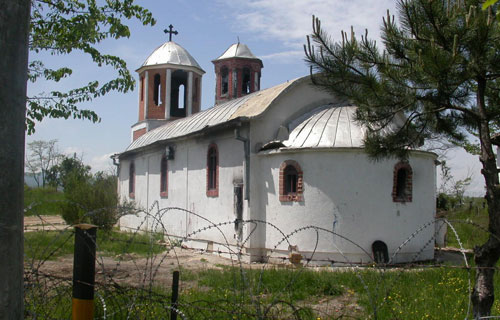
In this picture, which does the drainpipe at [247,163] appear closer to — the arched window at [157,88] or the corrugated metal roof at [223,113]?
the corrugated metal roof at [223,113]

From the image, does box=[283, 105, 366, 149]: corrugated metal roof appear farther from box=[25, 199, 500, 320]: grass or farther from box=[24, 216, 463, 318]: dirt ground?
box=[25, 199, 500, 320]: grass

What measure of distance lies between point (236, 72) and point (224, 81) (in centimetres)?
91

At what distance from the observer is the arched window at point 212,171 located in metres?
16.5

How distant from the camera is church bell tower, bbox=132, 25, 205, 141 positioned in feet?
87.6

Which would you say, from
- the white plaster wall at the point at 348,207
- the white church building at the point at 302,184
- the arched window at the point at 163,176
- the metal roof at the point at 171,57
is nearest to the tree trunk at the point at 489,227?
the white church building at the point at 302,184

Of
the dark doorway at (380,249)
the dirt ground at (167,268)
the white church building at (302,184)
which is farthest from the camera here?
the white church building at (302,184)

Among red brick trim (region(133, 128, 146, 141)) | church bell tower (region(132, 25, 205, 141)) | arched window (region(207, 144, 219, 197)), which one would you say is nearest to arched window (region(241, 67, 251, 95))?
church bell tower (region(132, 25, 205, 141))

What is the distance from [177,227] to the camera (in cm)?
1931

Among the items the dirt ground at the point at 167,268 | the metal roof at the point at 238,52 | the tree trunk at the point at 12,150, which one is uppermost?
the metal roof at the point at 238,52

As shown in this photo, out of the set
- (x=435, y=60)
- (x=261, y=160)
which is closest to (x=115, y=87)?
(x=261, y=160)

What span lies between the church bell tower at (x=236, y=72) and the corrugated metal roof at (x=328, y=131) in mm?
10439

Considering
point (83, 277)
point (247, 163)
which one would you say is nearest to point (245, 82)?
point (247, 163)

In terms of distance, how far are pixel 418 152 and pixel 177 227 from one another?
31.0 ft

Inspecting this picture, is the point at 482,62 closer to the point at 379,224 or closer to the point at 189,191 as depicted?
the point at 379,224
